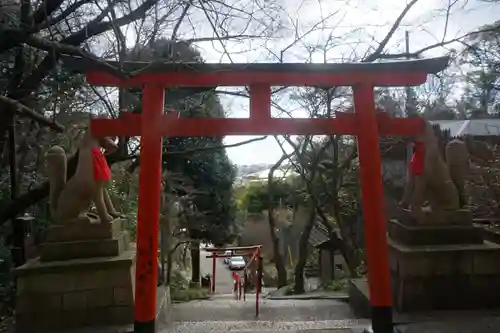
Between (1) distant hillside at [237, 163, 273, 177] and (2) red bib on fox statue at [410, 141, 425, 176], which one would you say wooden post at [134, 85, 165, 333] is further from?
(1) distant hillside at [237, 163, 273, 177]

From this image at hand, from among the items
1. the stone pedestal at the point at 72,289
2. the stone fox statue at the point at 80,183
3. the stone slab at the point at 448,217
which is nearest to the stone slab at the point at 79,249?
the stone pedestal at the point at 72,289

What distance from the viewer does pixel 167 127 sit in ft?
18.5

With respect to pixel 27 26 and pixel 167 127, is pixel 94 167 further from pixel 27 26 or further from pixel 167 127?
pixel 27 26

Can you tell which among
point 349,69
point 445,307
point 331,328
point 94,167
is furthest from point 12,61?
point 445,307

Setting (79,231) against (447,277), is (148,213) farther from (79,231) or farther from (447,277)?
(447,277)

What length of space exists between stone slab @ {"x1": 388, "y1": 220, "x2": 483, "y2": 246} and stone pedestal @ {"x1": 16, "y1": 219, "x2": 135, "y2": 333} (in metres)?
3.63

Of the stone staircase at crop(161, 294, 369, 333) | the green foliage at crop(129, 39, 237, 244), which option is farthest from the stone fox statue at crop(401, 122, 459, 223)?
the green foliage at crop(129, 39, 237, 244)

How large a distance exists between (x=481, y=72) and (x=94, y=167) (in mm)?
15106

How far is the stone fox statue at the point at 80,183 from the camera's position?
5.74 m

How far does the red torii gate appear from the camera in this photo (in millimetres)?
5398

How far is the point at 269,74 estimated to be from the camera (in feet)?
18.5

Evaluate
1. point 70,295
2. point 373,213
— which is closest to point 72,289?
point 70,295

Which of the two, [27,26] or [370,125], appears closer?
[27,26]

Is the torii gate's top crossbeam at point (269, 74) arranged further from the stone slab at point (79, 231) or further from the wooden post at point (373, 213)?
the stone slab at point (79, 231)
